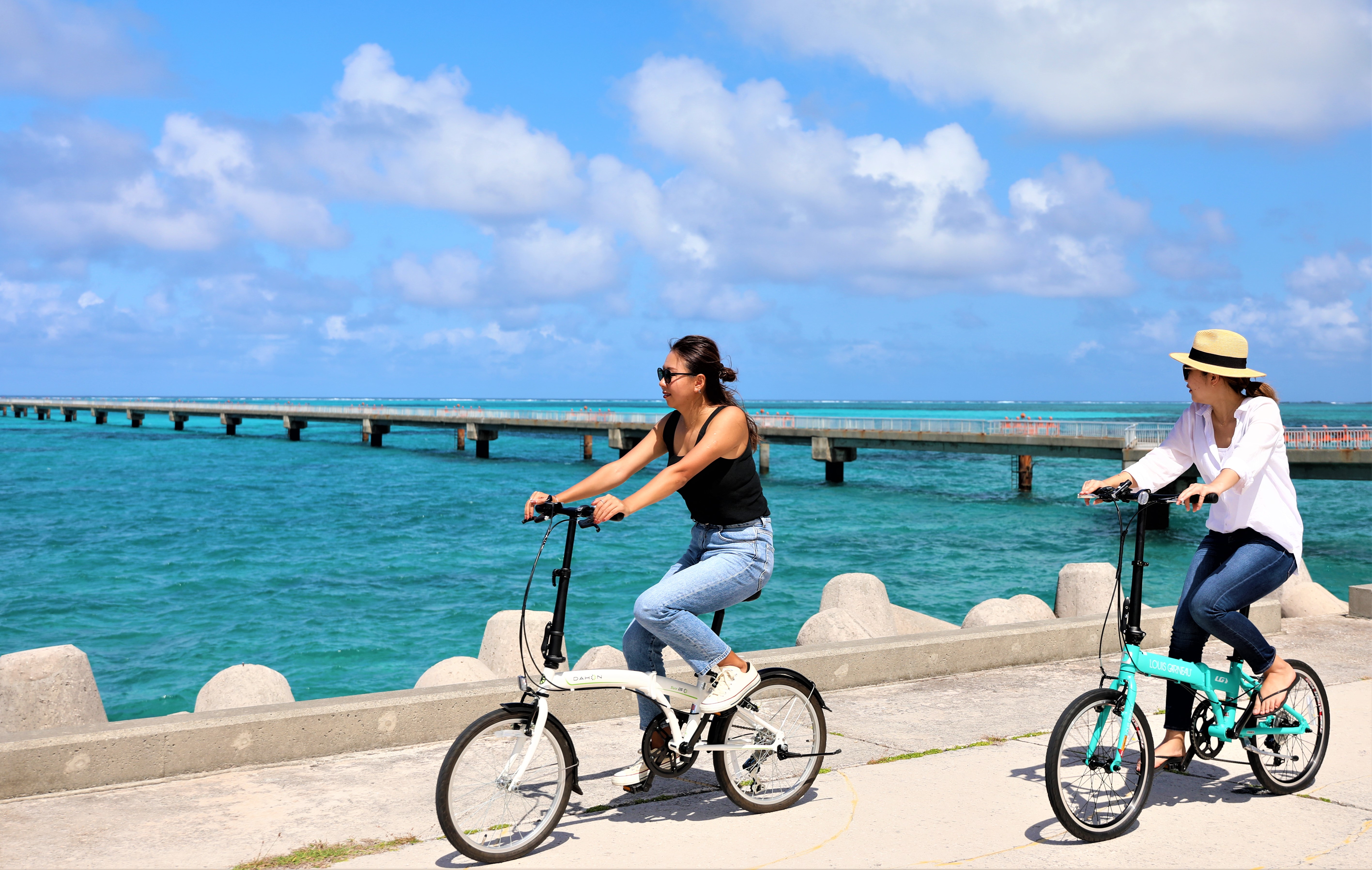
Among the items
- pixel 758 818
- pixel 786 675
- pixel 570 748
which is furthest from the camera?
pixel 786 675

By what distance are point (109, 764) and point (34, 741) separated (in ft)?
1.09

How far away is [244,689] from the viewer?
281 inches

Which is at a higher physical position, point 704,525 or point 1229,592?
point 704,525

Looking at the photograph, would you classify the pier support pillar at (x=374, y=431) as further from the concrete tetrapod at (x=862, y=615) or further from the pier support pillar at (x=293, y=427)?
the concrete tetrapod at (x=862, y=615)

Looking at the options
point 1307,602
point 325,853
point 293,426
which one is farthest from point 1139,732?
point 293,426

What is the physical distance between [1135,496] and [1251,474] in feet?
1.52

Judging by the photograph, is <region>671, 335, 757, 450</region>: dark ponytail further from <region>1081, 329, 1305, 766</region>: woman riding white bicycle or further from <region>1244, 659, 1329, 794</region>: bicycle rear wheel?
<region>1244, 659, 1329, 794</region>: bicycle rear wheel

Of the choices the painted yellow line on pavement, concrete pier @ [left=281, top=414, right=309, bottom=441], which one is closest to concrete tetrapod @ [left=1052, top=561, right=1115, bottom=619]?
the painted yellow line on pavement

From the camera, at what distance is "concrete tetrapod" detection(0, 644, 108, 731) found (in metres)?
6.43

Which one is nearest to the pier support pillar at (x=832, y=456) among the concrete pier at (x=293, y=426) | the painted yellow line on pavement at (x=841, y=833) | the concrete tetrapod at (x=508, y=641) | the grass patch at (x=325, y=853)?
the concrete tetrapod at (x=508, y=641)

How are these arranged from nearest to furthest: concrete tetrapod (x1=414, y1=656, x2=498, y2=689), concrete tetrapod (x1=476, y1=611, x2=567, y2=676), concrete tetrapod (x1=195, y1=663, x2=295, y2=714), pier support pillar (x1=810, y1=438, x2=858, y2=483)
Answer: concrete tetrapod (x1=195, y1=663, x2=295, y2=714), concrete tetrapod (x1=414, y1=656, x2=498, y2=689), concrete tetrapod (x1=476, y1=611, x2=567, y2=676), pier support pillar (x1=810, y1=438, x2=858, y2=483)

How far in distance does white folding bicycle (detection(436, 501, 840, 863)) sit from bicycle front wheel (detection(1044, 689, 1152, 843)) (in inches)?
36.9

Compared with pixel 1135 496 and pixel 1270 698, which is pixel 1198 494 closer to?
pixel 1135 496

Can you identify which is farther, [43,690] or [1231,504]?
[43,690]
